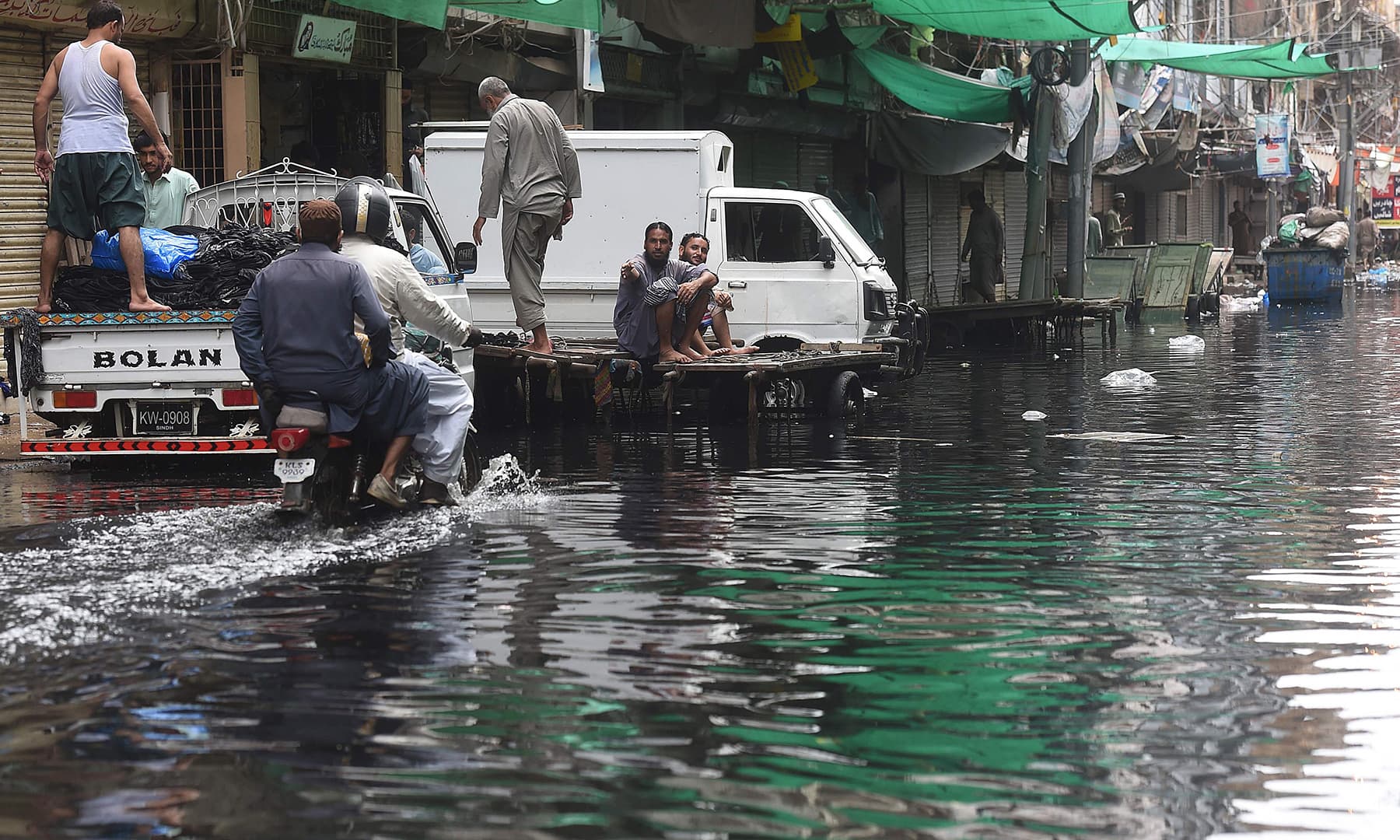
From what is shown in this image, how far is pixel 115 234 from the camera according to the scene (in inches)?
438

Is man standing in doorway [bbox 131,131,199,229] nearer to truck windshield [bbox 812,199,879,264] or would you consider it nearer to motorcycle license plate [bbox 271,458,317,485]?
truck windshield [bbox 812,199,879,264]

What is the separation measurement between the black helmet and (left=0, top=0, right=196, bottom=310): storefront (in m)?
7.35

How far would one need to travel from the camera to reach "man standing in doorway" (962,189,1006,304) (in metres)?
28.9

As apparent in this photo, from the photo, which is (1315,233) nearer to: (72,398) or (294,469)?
(72,398)

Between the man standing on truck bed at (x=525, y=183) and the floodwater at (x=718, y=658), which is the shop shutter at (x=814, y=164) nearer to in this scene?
the man standing on truck bed at (x=525, y=183)

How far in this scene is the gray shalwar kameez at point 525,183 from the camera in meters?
14.1

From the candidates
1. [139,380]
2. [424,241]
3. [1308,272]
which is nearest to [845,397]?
[424,241]

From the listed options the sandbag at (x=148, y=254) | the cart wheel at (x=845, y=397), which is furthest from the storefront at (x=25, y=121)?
the cart wheel at (x=845, y=397)

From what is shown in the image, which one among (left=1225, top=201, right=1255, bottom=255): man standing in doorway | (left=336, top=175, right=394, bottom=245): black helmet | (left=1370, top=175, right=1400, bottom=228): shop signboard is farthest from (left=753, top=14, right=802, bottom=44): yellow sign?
(left=1370, top=175, right=1400, bottom=228): shop signboard

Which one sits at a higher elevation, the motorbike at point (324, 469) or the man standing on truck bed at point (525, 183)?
the man standing on truck bed at point (525, 183)

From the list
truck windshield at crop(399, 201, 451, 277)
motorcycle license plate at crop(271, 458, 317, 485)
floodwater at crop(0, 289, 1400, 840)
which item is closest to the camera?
floodwater at crop(0, 289, 1400, 840)

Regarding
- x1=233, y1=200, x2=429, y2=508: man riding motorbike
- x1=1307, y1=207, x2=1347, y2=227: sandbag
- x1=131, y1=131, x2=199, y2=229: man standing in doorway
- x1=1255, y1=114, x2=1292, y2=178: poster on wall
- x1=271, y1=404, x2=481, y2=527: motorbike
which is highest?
x1=1255, y1=114, x2=1292, y2=178: poster on wall

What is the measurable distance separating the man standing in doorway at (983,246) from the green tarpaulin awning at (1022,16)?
4.92 m

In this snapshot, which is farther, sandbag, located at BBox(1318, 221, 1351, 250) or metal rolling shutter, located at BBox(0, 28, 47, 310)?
sandbag, located at BBox(1318, 221, 1351, 250)
